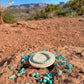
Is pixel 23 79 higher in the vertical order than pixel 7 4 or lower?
lower

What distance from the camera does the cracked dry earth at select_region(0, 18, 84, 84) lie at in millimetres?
1624

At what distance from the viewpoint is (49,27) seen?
4543mm

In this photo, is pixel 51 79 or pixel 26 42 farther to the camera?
pixel 26 42

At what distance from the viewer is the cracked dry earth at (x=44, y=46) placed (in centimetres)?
162

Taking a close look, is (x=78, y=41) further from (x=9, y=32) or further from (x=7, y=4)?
(x=7, y=4)

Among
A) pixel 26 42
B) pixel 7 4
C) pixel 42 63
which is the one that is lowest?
pixel 26 42

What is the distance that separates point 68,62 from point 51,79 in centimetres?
52

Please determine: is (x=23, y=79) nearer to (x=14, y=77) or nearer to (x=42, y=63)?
(x=14, y=77)

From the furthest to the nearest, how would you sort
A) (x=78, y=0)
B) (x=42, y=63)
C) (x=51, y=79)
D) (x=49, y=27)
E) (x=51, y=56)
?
(x=78, y=0) → (x=49, y=27) → (x=51, y=56) → (x=42, y=63) → (x=51, y=79)

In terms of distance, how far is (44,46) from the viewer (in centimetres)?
293

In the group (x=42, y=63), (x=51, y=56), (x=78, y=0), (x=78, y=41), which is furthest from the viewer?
(x=78, y=0)

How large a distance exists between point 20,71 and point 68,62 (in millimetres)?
1009

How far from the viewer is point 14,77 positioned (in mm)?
1687

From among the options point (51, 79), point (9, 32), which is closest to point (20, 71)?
point (51, 79)
